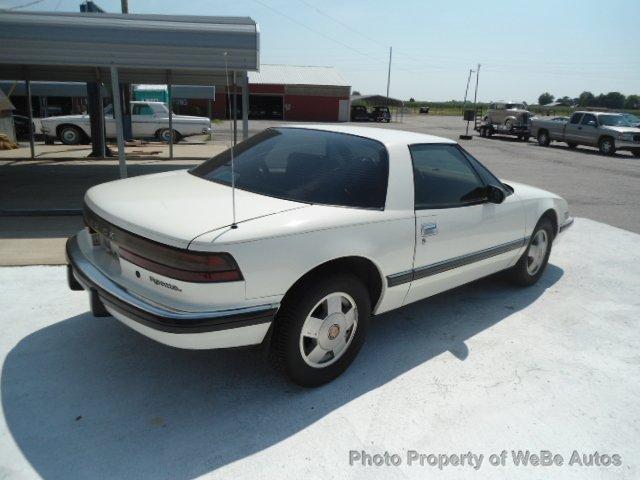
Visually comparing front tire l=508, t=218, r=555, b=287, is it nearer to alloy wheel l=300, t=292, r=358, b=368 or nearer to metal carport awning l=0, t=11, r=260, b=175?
alloy wheel l=300, t=292, r=358, b=368

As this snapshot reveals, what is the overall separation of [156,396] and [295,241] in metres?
1.22

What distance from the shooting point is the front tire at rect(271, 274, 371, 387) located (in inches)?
105

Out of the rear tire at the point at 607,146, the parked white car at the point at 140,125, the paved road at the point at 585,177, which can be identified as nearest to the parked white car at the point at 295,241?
the paved road at the point at 585,177

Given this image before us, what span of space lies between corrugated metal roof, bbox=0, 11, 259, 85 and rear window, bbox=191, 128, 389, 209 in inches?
A: 132

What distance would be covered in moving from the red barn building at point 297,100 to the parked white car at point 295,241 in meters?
42.6

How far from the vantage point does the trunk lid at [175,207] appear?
97.5 inches

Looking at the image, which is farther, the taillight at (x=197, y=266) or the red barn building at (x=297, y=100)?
the red barn building at (x=297, y=100)

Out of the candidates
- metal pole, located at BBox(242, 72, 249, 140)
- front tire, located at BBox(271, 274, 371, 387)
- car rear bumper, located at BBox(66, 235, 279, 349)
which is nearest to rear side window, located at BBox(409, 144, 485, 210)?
front tire, located at BBox(271, 274, 371, 387)

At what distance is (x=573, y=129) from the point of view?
22.8m

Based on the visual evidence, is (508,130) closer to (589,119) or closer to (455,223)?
(589,119)

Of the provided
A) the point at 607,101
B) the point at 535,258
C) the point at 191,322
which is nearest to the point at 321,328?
the point at 191,322

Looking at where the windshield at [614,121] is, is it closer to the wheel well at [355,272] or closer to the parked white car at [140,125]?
the parked white car at [140,125]

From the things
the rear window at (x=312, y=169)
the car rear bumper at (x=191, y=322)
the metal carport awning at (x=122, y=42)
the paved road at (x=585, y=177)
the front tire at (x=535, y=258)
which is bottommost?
the paved road at (x=585, y=177)

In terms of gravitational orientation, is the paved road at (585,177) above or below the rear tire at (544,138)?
below
